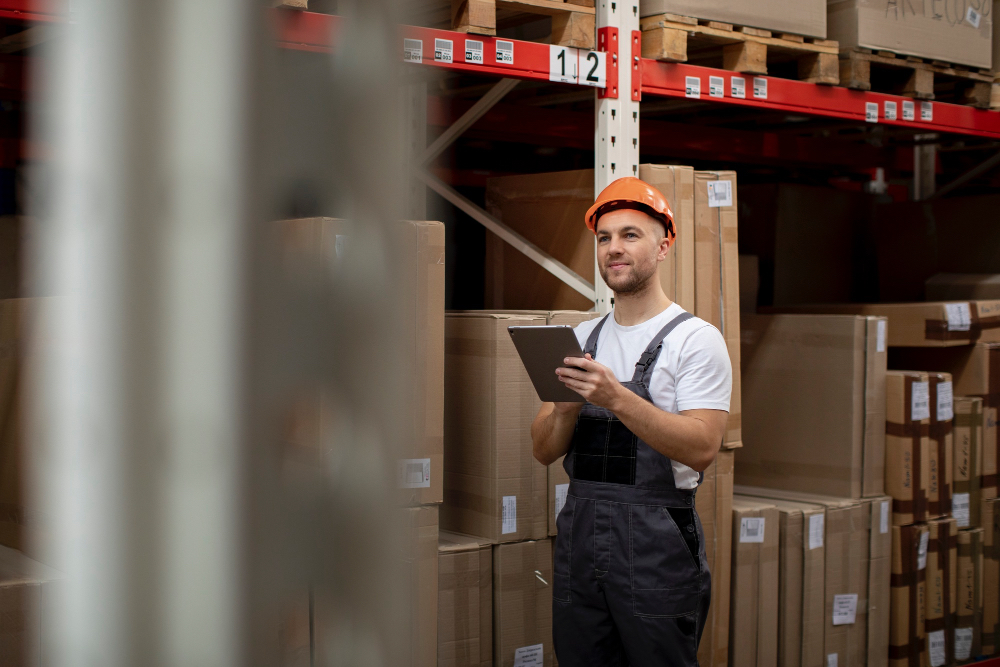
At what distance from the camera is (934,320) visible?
427 cm

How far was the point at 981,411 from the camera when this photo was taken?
4.42 meters

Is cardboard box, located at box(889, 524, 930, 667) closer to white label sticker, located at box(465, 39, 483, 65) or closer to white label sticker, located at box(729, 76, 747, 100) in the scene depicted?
white label sticker, located at box(729, 76, 747, 100)

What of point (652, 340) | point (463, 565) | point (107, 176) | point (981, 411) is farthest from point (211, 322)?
point (981, 411)

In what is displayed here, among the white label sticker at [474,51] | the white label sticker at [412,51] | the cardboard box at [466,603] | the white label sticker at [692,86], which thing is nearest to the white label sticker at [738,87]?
the white label sticker at [692,86]

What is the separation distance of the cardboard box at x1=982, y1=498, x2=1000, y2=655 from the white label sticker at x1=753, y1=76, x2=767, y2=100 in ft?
7.36

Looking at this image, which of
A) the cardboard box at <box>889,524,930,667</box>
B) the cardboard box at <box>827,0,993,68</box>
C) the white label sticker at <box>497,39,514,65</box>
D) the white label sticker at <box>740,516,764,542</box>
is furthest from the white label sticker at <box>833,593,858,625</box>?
the white label sticker at <box>497,39,514,65</box>

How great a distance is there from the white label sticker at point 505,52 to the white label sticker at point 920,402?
226cm

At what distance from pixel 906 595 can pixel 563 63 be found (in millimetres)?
2698

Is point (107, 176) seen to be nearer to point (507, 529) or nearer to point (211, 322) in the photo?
point (211, 322)

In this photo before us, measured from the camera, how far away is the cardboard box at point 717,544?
3500 mm

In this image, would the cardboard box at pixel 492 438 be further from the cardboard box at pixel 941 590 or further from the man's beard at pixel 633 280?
the cardboard box at pixel 941 590

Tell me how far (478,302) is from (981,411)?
2.37 metres

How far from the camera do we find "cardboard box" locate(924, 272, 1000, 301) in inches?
184

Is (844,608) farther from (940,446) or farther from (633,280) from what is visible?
(633,280)
